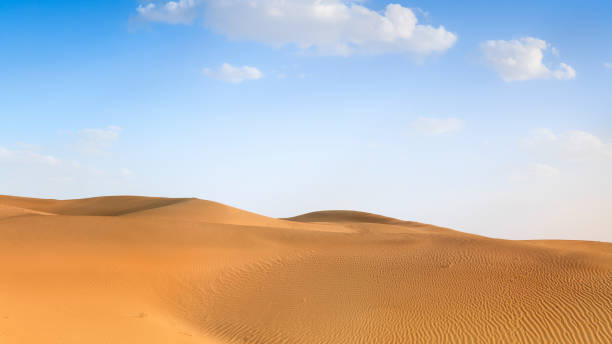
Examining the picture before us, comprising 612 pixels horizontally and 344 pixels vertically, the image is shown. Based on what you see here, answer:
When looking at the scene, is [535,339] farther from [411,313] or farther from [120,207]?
[120,207]

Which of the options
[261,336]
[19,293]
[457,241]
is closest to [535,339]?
[261,336]

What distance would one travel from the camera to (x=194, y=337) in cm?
1098

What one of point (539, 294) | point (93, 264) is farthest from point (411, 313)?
point (93, 264)

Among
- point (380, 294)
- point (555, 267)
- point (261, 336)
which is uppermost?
point (555, 267)

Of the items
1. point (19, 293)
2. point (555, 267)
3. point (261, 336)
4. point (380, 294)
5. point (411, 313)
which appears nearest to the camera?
point (19, 293)

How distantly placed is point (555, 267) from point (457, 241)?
5432 millimetres

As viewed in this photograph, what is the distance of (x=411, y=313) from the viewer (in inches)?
512

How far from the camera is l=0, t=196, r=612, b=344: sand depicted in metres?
11.0

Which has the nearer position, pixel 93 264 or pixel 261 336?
pixel 261 336

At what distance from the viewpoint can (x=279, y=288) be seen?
50.4 ft

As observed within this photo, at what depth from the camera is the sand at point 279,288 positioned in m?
11.0

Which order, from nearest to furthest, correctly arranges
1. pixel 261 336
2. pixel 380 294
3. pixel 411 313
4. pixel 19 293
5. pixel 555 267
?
pixel 19 293 → pixel 261 336 → pixel 411 313 → pixel 380 294 → pixel 555 267

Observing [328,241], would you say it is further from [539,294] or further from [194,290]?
[539,294]

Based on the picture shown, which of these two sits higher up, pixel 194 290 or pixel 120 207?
pixel 120 207
